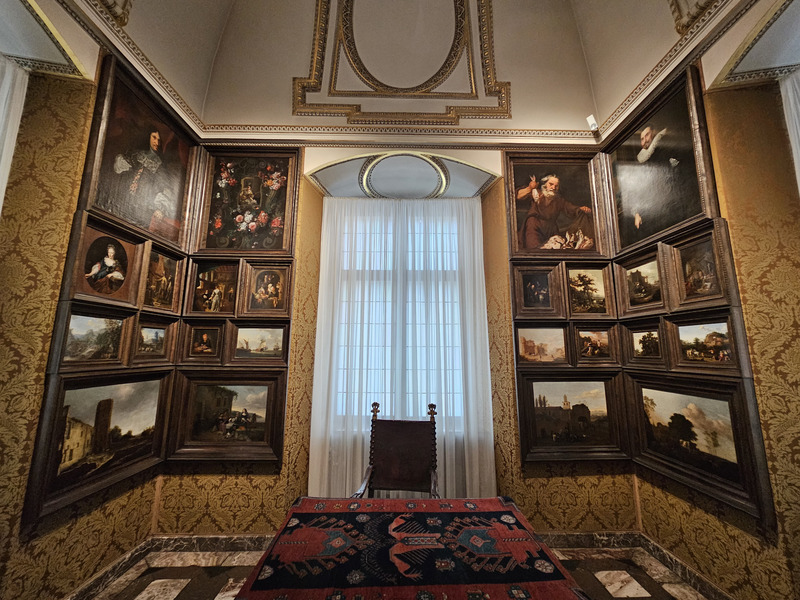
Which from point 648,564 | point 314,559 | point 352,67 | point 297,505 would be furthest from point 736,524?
point 352,67

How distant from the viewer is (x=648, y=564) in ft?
10.2

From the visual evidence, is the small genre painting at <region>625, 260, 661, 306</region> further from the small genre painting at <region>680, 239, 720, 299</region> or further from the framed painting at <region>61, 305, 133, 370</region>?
the framed painting at <region>61, 305, 133, 370</region>

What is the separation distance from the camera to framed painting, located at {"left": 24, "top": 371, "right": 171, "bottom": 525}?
2344mm

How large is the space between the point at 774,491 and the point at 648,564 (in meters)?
1.49

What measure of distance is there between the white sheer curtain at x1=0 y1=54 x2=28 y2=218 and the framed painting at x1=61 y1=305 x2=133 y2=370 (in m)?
0.95

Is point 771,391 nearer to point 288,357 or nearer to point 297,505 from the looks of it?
point 297,505

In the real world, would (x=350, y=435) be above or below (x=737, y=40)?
below

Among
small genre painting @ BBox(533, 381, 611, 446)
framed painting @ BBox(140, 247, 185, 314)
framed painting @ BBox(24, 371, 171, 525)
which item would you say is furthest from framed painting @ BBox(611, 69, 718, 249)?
framed painting @ BBox(24, 371, 171, 525)

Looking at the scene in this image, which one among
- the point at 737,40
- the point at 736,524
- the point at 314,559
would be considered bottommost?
the point at 736,524

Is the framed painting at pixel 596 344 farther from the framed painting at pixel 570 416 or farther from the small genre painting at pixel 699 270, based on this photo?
the small genre painting at pixel 699 270

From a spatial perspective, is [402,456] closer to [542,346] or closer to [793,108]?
[542,346]

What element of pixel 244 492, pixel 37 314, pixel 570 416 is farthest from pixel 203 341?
pixel 570 416

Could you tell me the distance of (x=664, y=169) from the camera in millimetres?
3113

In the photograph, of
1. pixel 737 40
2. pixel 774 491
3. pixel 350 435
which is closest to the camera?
pixel 774 491
